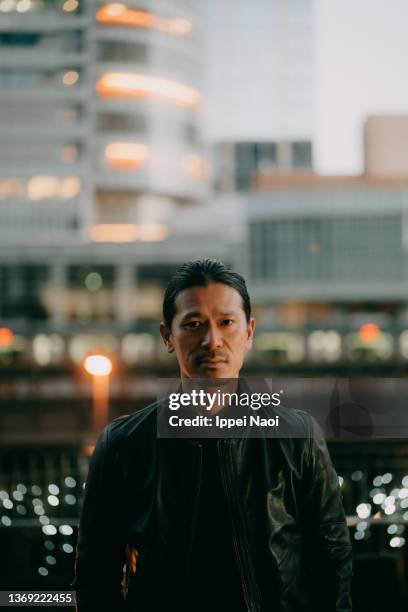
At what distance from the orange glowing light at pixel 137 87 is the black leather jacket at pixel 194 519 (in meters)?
66.1

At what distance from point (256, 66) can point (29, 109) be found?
35382 mm

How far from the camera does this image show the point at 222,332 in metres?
1.93

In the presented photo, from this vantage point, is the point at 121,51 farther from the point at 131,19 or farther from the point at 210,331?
the point at 210,331

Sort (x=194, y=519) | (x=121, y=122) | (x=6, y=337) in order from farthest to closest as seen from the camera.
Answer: (x=121, y=122) < (x=6, y=337) < (x=194, y=519)

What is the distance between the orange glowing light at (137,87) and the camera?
65.1m

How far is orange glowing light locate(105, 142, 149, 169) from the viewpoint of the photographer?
64625 millimetres

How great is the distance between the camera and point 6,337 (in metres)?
46.2

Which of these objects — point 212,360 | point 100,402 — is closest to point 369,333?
point 100,402

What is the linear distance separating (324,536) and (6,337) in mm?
45988

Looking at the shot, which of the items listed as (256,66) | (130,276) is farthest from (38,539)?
(256,66)

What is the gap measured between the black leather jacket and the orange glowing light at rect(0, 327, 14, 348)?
42868 millimetres

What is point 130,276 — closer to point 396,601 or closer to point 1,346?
point 1,346

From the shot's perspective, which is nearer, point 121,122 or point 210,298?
point 210,298

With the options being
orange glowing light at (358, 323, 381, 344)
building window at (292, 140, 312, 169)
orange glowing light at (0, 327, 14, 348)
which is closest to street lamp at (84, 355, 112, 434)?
orange glowing light at (0, 327, 14, 348)
